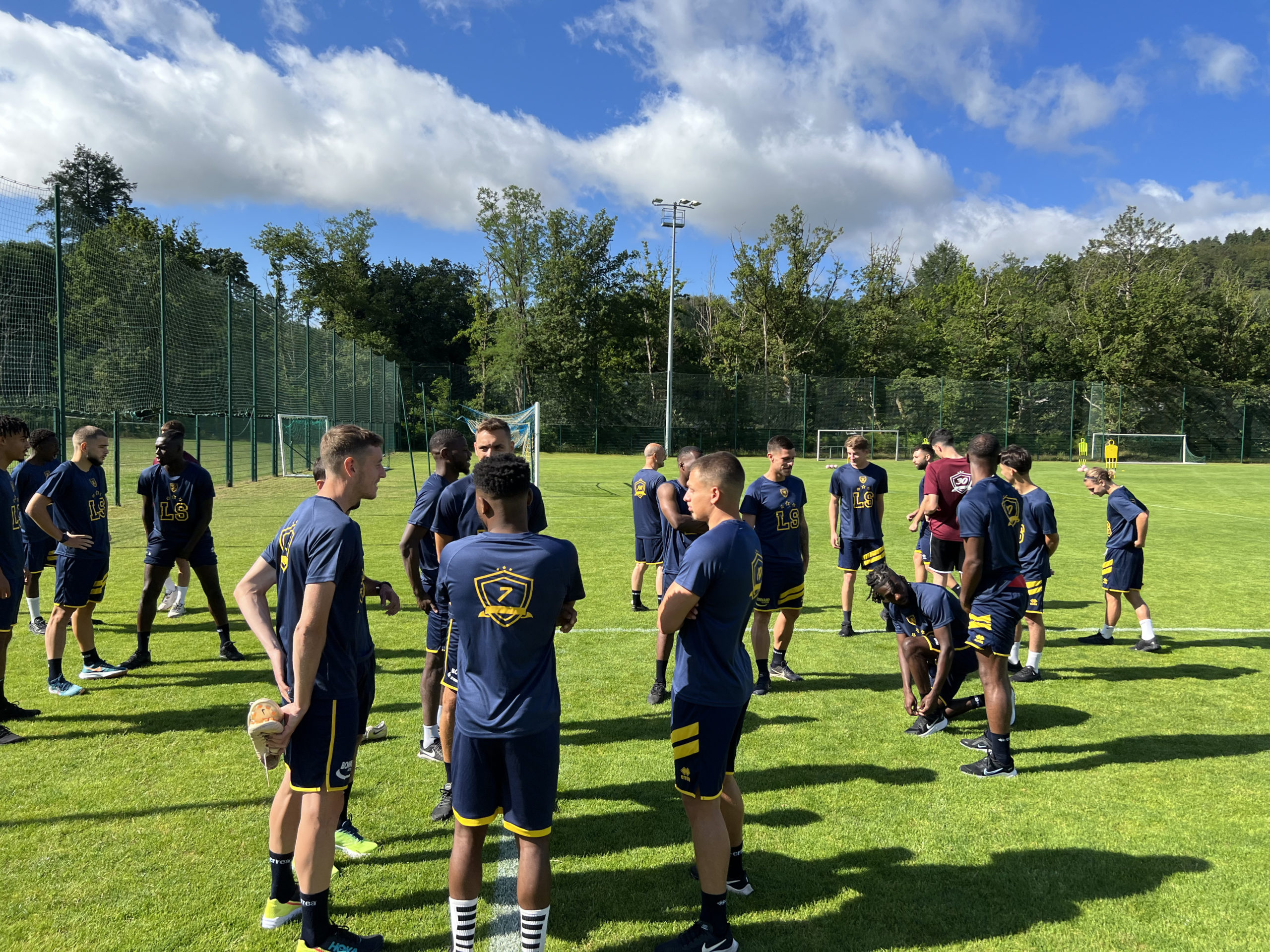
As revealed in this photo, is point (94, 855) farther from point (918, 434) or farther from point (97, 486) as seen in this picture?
point (918, 434)

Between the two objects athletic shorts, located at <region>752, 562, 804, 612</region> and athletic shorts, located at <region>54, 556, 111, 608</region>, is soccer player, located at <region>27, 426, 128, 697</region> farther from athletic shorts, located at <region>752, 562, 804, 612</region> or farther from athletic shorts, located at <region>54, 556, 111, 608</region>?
athletic shorts, located at <region>752, 562, 804, 612</region>

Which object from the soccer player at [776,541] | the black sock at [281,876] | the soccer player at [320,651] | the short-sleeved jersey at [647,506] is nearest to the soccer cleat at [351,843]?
the black sock at [281,876]

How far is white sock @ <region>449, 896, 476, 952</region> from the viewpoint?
111 inches

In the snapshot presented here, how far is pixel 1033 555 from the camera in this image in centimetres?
714

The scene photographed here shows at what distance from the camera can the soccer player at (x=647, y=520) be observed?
28.5 feet

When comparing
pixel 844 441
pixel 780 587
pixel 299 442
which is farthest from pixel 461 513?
pixel 844 441

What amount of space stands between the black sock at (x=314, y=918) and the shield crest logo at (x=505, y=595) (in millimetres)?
1425

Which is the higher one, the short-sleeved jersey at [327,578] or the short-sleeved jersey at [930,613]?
A: the short-sleeved jersey at [327,578]

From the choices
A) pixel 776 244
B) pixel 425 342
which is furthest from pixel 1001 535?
pixel 425 342

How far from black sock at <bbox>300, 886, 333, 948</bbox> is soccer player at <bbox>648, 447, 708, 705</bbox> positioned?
2.51 m

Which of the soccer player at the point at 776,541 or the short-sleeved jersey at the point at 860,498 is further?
the short-sleeved jersey at the point at 860,498

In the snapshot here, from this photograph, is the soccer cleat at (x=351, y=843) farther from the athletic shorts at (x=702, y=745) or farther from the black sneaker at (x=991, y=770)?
the black sneaker at (x=991, y=770)

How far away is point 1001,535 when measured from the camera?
201 inches

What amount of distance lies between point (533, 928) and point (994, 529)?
3898mm
